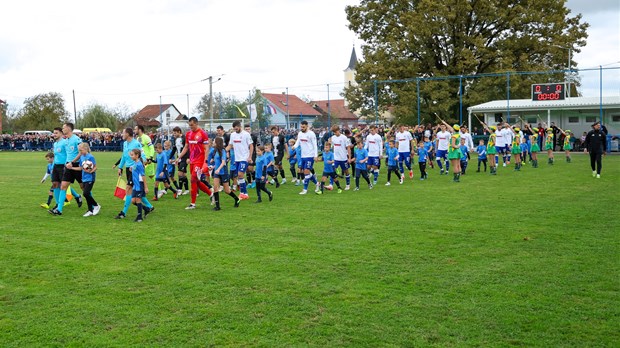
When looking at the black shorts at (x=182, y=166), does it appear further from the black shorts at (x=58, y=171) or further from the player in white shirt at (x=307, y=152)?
the player in white shirt at (x=307, y=152)

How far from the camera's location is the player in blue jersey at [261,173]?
1410cm

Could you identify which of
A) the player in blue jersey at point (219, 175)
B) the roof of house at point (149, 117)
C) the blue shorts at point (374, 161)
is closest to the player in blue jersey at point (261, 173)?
the player in blue jersey at point (219, 175)

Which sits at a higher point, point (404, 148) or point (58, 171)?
point (404, 148)

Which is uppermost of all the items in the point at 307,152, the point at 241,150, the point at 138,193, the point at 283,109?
the point at 283,109

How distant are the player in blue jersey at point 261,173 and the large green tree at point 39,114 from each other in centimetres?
6108

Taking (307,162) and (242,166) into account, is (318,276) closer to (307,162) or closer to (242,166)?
(242,166)

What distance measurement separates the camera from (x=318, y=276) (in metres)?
6.98

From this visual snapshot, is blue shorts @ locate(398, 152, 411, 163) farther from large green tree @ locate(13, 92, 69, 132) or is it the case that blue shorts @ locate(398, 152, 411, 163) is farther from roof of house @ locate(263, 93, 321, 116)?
large green tree @ locate(13, 92, 69, 132)

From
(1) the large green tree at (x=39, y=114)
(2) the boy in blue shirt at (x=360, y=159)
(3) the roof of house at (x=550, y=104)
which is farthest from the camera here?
(1) the large green tree at (x=39, y=114)

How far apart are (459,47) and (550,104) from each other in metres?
8.32

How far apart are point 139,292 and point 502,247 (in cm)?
502

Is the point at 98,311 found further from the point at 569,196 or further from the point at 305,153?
the point at 569,196

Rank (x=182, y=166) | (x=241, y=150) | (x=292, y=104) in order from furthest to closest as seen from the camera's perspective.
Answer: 1. (x=292, y=104)
2. (x=182, y=166)
3. (x=241, y=150)

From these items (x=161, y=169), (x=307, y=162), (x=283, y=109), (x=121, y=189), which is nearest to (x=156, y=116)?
(x=283, y=109)
